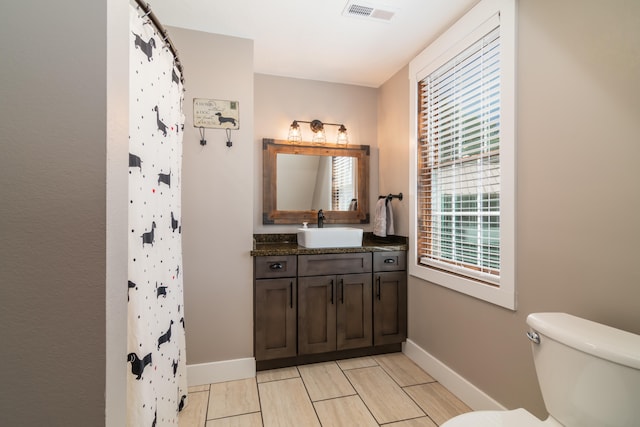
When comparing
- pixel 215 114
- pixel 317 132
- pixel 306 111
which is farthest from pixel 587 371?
pixel 306 111

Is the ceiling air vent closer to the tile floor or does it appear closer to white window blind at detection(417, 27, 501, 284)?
white window blind at detection(417, 27, 501, 284)

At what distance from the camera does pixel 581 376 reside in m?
1.07

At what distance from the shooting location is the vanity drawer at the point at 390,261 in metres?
2.59

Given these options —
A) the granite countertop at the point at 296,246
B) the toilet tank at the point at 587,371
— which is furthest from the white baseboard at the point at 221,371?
the toilet tank at the point at 587,371

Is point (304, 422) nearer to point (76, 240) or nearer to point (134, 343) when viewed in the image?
point (134, 343)

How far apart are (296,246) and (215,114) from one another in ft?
3.93

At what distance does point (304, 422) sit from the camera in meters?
1.78

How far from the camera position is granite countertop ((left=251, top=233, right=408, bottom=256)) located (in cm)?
236

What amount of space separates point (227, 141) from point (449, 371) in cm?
224

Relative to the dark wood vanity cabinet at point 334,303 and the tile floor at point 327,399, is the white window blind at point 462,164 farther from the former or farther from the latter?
the tile floor at point 327,399

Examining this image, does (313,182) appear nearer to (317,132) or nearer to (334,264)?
(317,132)

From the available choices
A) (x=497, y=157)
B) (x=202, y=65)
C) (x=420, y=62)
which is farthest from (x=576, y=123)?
(x=202, y=65)

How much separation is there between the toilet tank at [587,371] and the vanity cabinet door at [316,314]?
144 centimetres

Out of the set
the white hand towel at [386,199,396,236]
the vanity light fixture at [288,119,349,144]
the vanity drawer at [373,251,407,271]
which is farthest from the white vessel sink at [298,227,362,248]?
the vanity light fixture at [288,119,349,144]
